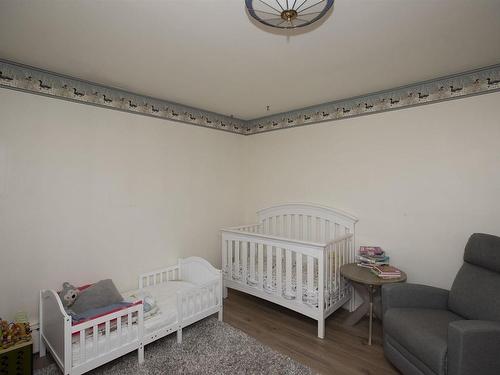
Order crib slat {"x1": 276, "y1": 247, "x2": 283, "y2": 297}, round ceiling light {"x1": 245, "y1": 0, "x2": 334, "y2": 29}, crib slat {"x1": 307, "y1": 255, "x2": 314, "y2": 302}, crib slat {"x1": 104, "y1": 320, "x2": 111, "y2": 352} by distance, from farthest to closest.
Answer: crib slat {"x1": 276, "y1": 247, "x2": 283, "y2": 297}
crib slat {"x1": 307, "y1": 255, "x2": 314, "y2": 302}
crib slat {"x1": 104, "y1": 320, "x2": 111, "y2": 352}
round ceiling light {"x1": 245, "y1": 0, "x2": 334, "y2": 29}

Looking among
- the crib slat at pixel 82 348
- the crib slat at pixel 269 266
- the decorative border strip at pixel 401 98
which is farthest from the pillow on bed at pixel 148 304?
the decorative border strip at pixel 401 98

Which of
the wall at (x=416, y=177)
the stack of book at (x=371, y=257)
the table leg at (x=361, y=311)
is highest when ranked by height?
the wall at (x=416, y=177)

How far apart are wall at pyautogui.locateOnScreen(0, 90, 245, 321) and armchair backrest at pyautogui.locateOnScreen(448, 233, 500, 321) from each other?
2694mm

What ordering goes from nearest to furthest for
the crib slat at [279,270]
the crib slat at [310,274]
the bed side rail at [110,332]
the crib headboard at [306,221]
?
the bed side rail at [110,332] < the crib slat at [310,274] < the crib slat at [279,270] < the crib headboard at [306,221]

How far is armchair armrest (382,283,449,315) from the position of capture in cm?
213

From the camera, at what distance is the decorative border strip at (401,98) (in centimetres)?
225

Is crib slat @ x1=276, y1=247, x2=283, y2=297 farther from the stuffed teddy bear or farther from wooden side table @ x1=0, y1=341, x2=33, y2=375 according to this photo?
wooden side table @ x1=0, y1=341, x2=33, y2=375

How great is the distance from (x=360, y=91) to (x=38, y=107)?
3.07m

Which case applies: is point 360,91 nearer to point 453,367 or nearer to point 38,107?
point 453,367

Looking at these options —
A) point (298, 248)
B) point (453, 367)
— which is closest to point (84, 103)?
point (298, 248)

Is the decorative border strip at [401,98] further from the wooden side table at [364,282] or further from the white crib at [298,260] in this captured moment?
the wooden side table at [364,282]

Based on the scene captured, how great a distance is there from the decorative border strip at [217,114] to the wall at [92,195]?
3.8 inches

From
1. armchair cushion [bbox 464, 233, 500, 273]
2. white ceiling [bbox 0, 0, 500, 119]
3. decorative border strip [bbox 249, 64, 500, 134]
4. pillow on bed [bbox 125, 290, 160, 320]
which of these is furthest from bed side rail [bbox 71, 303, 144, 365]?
decorative border strip [bbox 249, 64, 500, 134]

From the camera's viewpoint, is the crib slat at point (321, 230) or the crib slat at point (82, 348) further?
the crib slat at point (321, 230)
